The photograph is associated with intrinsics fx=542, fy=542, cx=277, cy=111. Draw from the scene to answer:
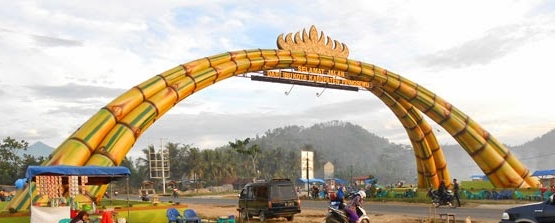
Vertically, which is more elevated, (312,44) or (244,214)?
(312,44)

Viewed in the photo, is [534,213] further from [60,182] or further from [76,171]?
[60,182]

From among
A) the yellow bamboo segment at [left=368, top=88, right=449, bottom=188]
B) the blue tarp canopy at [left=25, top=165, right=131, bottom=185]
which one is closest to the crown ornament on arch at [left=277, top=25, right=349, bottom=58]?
the yellow bamboo segment at [left=368, top=88, right=449, bottom=188]

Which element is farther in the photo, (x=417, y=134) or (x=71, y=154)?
(x=417, y=134)

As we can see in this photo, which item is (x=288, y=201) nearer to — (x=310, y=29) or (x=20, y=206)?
(x=20, y=206)

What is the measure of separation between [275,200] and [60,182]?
9290 mm

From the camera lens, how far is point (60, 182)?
1995 cm

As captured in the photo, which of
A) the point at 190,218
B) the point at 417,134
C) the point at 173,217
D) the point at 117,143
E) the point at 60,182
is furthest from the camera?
the point at 417,134

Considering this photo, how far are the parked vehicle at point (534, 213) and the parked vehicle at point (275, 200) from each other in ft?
38.8

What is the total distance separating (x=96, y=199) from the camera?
25.5 metres

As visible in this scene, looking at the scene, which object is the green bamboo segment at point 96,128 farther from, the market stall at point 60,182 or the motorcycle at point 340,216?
the motorcycle at point 340,216

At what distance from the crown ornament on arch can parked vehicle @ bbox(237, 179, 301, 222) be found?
41.1 feet

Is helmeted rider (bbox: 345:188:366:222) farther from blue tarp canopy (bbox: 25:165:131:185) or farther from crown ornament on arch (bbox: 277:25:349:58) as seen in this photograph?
crown ornament on arch (bbox: 277:25:349:58)

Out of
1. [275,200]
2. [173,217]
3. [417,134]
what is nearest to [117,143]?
[173,217]

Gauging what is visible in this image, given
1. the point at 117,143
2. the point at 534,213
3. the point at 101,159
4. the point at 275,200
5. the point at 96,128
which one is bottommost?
the point at 275,200
